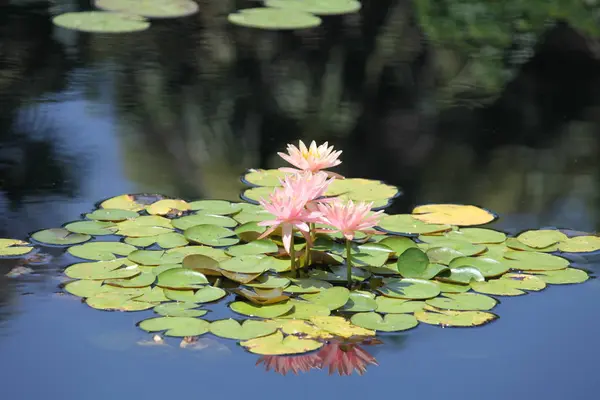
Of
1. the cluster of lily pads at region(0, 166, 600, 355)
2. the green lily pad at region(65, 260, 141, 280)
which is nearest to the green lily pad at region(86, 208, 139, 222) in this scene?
the cluster of lily pads at region(0, 166, 600, 355)

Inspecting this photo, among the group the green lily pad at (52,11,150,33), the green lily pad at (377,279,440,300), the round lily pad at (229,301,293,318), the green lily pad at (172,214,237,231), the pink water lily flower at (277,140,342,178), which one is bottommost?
the round lily pad at (229,301,293,318)

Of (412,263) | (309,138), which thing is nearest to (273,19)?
(309,138)

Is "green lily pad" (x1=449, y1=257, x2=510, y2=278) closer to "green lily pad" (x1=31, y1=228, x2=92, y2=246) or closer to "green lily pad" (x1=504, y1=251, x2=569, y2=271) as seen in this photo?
"green lily pad" (x1=504, y1=251, x2=569, y2=271)

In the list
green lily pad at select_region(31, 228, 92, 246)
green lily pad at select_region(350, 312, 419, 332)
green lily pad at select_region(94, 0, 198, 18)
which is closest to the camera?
green lily pad at select_region(350, 312, 419, 332)

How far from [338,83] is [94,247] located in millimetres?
1526

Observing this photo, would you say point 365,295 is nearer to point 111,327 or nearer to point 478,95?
point 111,327

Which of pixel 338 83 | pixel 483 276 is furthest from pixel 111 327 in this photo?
pixel 338 83

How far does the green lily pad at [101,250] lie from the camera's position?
2117mm

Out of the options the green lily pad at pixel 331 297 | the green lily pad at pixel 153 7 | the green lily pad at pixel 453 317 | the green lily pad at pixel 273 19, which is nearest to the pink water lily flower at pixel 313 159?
the green lily pad at pixel 331 297

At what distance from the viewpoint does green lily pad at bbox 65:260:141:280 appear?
203 cm

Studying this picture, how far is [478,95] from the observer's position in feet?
11.3

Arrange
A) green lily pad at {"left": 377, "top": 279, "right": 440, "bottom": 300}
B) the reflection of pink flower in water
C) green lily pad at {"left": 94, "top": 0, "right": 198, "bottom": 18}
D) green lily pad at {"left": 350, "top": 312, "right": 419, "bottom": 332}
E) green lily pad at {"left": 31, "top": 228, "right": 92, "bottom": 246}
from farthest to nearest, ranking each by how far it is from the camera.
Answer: green lily pad at {"left": 94, "top": 0, "right": 198, "bottom": 18} → green lily pad at {"left": 31, "top": 228, "right": 92, "bottom": 246} → green lily pad at {"left": 377, "top": 279, "right": 440, "bottom": 300} → green lily pad at {"left": 350, "top": 312, "right": 419, "bottom": 332} → the reflection of pink flower in water

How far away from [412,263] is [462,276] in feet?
0.32

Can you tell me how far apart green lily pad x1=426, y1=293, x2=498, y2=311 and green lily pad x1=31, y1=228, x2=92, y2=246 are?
714 mm
